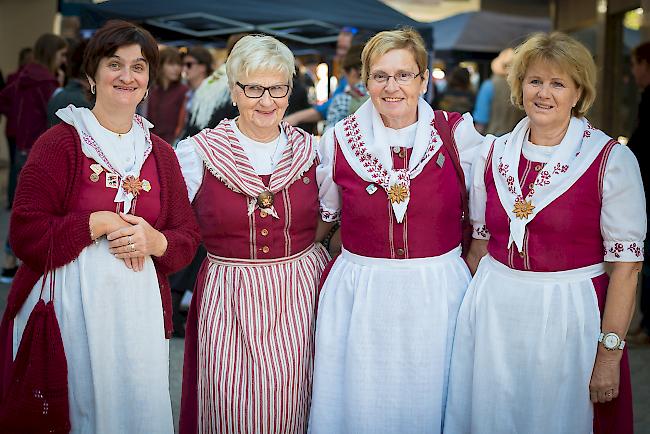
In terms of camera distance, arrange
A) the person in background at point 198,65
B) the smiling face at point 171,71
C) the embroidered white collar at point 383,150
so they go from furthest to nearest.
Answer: the smiling face at point 171,71, the person in background at point 198,65, the embroidered white collar at point 383,150

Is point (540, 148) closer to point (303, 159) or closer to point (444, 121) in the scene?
point (444, 121)

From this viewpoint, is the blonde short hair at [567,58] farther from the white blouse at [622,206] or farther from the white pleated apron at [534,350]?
the white pleated apron at [534,350]

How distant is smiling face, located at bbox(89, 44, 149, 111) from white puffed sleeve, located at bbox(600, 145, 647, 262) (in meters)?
1.65

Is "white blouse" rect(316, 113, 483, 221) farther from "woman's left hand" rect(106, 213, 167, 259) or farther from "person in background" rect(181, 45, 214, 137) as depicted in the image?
"person in background" rect(181, 45, 214, 137)

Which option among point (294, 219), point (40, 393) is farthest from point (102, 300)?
point (294, 219)

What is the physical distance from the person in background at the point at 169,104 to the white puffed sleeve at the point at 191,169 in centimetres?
467

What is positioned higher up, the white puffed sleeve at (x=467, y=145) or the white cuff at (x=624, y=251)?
the white puffed sleeve at (x=467, y=145)

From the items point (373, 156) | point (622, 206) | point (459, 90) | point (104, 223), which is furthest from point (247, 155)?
point (459, 90)

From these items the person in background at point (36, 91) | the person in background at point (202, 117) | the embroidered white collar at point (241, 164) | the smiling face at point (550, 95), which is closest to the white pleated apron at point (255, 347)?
the embroidered white collar at point (241, 164)

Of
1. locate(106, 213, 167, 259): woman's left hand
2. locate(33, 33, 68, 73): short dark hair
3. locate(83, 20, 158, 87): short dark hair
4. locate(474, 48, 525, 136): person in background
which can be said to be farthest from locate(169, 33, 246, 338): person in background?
locate(474, 48, 525, 136): person in background

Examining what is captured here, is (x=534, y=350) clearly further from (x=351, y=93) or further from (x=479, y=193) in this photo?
(x=351, y=93)

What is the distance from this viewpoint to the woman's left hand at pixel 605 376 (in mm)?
2920

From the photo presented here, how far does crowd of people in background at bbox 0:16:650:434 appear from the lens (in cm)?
285

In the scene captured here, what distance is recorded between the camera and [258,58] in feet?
10.7
